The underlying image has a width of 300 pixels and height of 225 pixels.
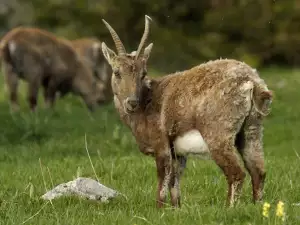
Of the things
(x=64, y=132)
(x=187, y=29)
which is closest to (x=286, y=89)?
(x=64, y=132)

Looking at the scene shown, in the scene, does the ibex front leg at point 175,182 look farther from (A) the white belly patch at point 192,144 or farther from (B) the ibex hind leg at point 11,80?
(B) the ibex hind leg at point 11,80

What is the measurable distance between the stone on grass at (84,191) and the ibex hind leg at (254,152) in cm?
132

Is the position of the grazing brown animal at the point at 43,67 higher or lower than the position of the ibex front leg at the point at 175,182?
higher

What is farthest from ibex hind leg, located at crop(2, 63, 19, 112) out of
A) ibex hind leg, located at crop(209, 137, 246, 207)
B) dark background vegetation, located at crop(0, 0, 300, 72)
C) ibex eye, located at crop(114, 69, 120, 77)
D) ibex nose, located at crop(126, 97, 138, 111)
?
dark background vegetation, located at crop(0, 0, 300, 72)

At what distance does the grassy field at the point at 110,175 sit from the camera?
6.21m

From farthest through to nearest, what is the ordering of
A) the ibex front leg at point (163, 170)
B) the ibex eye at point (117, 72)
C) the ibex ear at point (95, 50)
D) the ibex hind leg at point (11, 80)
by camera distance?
1. the ibex ear at point (95, 50)
2. the ibex hind leg at point (11, 80)
3. the ibex eye at point (117, 72)
4. the ibex front leg at point (163, 170)

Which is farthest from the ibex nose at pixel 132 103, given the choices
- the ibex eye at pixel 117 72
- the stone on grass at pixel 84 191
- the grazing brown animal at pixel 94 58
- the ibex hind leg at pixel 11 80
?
the grazing brown animal at pixel 94 58

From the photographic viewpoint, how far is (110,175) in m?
9.03

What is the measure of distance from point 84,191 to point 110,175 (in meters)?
1.69

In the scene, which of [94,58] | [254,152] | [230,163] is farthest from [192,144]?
[94,58]

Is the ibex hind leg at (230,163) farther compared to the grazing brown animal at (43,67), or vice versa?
the grazing brown animal at (43,67)

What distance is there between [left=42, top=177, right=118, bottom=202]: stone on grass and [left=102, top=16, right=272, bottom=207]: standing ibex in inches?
20.3

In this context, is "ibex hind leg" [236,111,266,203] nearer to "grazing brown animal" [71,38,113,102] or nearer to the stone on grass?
the stone on grass

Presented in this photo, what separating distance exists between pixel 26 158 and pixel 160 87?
173 inches
